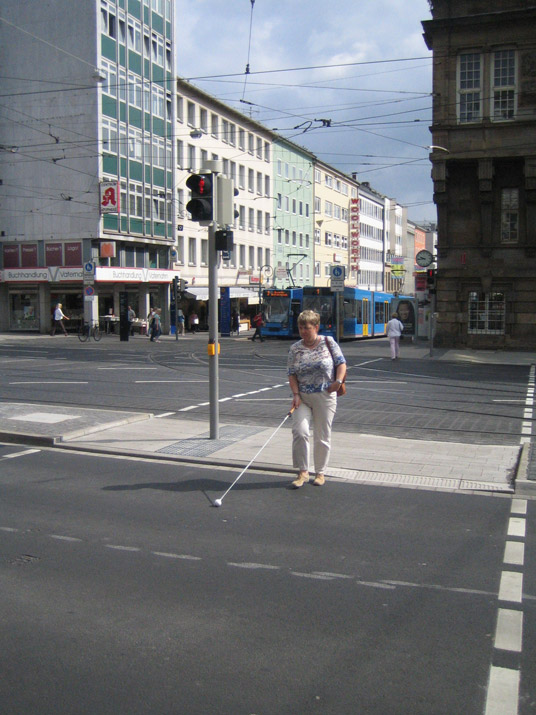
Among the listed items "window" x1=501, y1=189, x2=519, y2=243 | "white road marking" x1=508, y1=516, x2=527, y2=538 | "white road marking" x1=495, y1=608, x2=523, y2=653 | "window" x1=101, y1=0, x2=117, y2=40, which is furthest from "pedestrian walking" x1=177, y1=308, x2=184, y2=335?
"white road marking" x1=495, y1=608, x2=523, y2=653

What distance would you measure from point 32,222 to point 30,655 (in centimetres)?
4435

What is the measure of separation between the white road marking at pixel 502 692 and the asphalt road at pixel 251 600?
0.04m

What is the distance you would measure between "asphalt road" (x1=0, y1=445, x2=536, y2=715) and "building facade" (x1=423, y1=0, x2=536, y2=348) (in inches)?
1023

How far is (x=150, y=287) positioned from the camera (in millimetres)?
50906

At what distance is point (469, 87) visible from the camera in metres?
31.7

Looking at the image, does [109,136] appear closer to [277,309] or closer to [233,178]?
[233,178]

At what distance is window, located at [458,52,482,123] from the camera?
31.5m

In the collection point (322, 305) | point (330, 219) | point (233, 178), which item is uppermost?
point (330, 219)

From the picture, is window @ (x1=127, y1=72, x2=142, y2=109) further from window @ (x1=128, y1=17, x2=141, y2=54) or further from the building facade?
the building facade

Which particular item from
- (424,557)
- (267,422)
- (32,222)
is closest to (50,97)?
(32,222)

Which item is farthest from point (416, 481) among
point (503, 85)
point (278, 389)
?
point (503, 85)

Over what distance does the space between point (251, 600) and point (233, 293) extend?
52.0m

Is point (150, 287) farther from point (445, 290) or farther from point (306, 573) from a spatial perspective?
point (306, 573)

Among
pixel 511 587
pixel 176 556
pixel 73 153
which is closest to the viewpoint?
pixel 511 587
